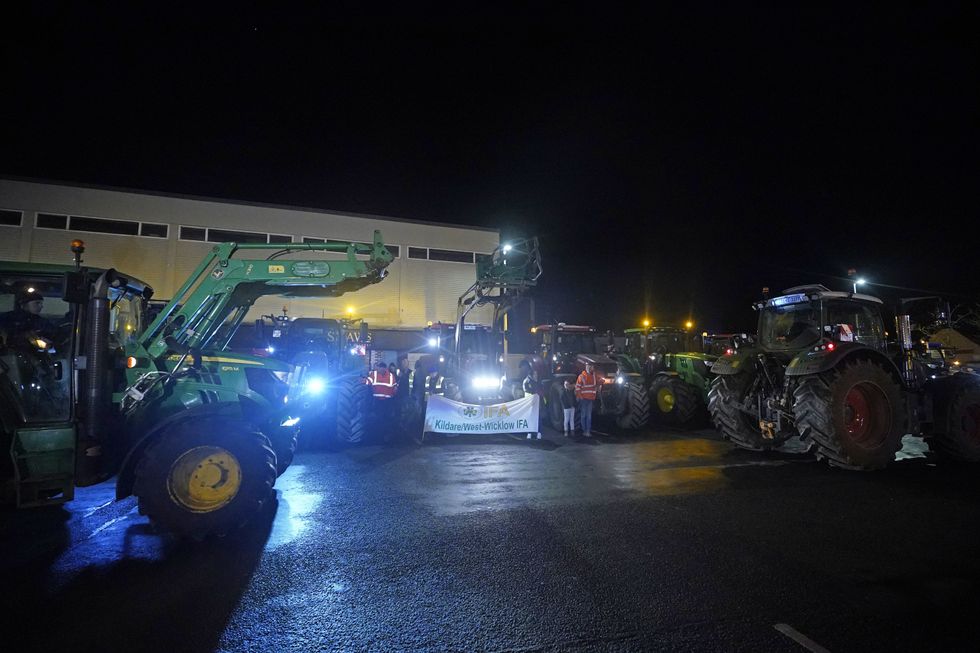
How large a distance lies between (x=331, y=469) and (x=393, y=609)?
4.48 metres

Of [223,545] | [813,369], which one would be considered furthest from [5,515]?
[813,369]

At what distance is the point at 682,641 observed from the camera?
2.89 meters

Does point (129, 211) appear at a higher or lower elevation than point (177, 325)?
higher

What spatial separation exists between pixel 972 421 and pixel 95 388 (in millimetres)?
13028

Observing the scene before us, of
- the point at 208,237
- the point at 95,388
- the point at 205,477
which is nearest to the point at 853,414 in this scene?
the point at 205,477

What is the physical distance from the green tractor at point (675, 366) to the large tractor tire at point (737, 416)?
6.43 feet

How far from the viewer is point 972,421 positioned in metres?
8.09

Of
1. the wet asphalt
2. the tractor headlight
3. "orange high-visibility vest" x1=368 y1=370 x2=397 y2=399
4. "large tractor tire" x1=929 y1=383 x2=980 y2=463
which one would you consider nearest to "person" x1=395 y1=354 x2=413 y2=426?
"orange high-visibility vest" x1=368 y1=370 x2=397 y2=399

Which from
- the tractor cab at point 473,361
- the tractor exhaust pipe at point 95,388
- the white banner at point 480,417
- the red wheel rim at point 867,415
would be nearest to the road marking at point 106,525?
the tractor exhaust pipe at point 95,388

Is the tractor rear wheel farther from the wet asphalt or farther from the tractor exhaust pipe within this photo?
the tractor exhaust pipe

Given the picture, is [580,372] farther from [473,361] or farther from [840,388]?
[840,388]

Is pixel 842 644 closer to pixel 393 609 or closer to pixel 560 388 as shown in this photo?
pixel 393 609

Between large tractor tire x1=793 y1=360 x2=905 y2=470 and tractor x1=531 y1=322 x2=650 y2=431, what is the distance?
446 centimetres

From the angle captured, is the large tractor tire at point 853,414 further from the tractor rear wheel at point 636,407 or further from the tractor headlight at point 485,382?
the tractor headlight at point 485,382
